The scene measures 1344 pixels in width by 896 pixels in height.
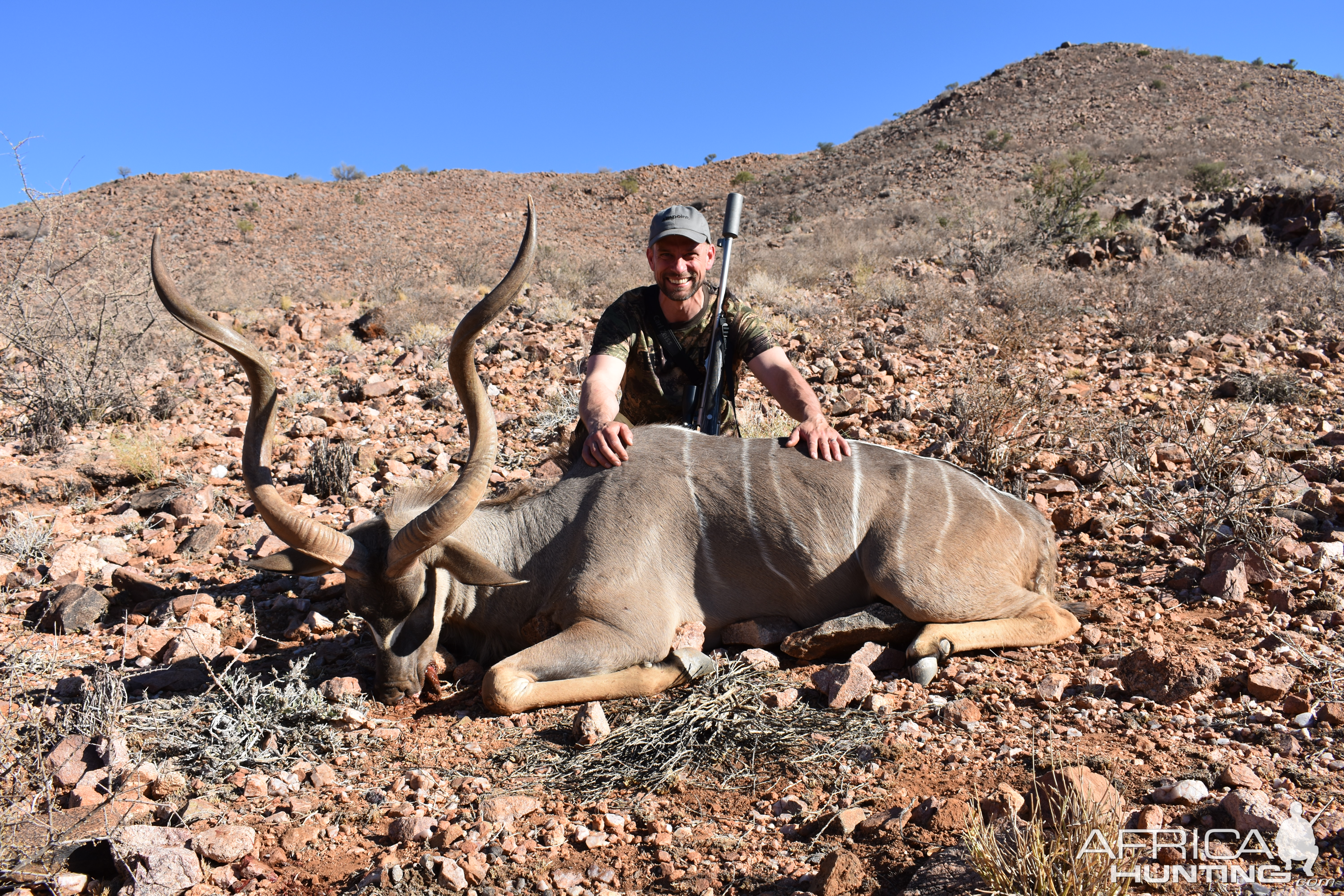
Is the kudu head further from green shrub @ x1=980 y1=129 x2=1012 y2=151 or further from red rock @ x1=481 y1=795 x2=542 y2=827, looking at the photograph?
green shrub @ x1=980 y1=129 x2=1012 y2=151

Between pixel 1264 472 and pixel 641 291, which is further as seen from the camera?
pixel 641 291

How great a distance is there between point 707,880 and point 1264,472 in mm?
4721

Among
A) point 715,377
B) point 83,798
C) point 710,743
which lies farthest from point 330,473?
point 710,743

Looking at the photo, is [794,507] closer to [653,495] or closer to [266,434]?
[653,495]

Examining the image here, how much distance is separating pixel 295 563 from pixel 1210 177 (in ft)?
87.8

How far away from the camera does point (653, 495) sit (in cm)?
445

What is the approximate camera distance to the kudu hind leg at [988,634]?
3.89 meters

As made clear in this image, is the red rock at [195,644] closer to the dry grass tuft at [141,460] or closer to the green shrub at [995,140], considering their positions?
the dry grass tuft at [141,460]

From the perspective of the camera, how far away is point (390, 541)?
421cm

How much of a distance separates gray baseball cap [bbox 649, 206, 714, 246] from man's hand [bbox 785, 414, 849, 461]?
4.45ft

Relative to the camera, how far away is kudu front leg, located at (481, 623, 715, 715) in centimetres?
379

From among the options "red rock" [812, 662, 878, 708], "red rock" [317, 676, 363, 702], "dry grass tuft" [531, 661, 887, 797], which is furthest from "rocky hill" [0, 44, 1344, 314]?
"dry grass tuft" [531, 661, 887, 797]

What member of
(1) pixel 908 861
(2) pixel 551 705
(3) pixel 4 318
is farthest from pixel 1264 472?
(3) pixel 4 318

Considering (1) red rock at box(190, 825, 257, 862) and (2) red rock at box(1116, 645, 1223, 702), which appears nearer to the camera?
(1) red rock at box(190, 825, 257, 862)
